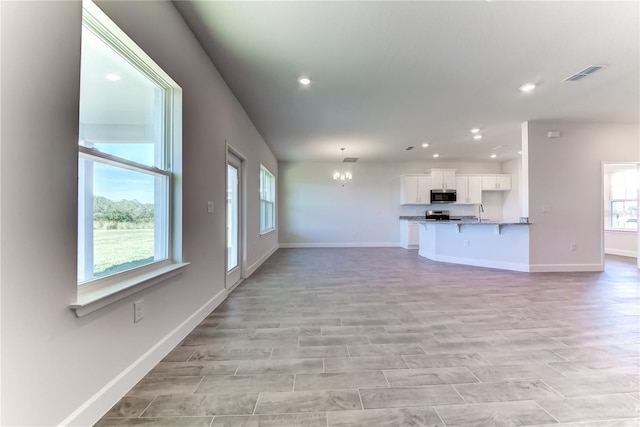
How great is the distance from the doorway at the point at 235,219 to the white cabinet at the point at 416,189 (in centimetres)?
554

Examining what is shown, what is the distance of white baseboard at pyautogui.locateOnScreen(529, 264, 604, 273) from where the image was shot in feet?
15.9

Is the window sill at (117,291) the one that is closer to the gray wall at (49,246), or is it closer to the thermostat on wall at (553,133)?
the gray wall at (49,246)

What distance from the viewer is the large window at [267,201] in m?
6.14

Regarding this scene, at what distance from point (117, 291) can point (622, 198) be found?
34.2 ft

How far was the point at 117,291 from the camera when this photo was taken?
1526 mm

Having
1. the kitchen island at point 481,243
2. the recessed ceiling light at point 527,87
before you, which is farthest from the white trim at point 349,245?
the recessed ceiling light at point 527,87

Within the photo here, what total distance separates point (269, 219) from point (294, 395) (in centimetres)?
562

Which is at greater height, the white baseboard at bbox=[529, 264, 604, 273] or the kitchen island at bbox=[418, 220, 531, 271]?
the kitchen island at bbox=[418, 220, 531, 271]

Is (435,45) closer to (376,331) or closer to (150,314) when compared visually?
(376,331)

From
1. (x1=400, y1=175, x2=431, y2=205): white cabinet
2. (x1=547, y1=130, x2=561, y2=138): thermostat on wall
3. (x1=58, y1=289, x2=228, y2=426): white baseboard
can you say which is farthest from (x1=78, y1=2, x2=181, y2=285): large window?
(x1=400, y1=175, x2=431, y2=205): white cabinet

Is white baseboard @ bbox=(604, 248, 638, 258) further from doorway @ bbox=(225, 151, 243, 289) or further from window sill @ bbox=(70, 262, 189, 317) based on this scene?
window sill @ bbox=(70, 262, 189, 317)

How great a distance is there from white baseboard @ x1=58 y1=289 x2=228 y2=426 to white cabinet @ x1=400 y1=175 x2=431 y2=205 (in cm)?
706

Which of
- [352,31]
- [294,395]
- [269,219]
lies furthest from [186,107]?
[269,219]

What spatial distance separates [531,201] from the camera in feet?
15.9
